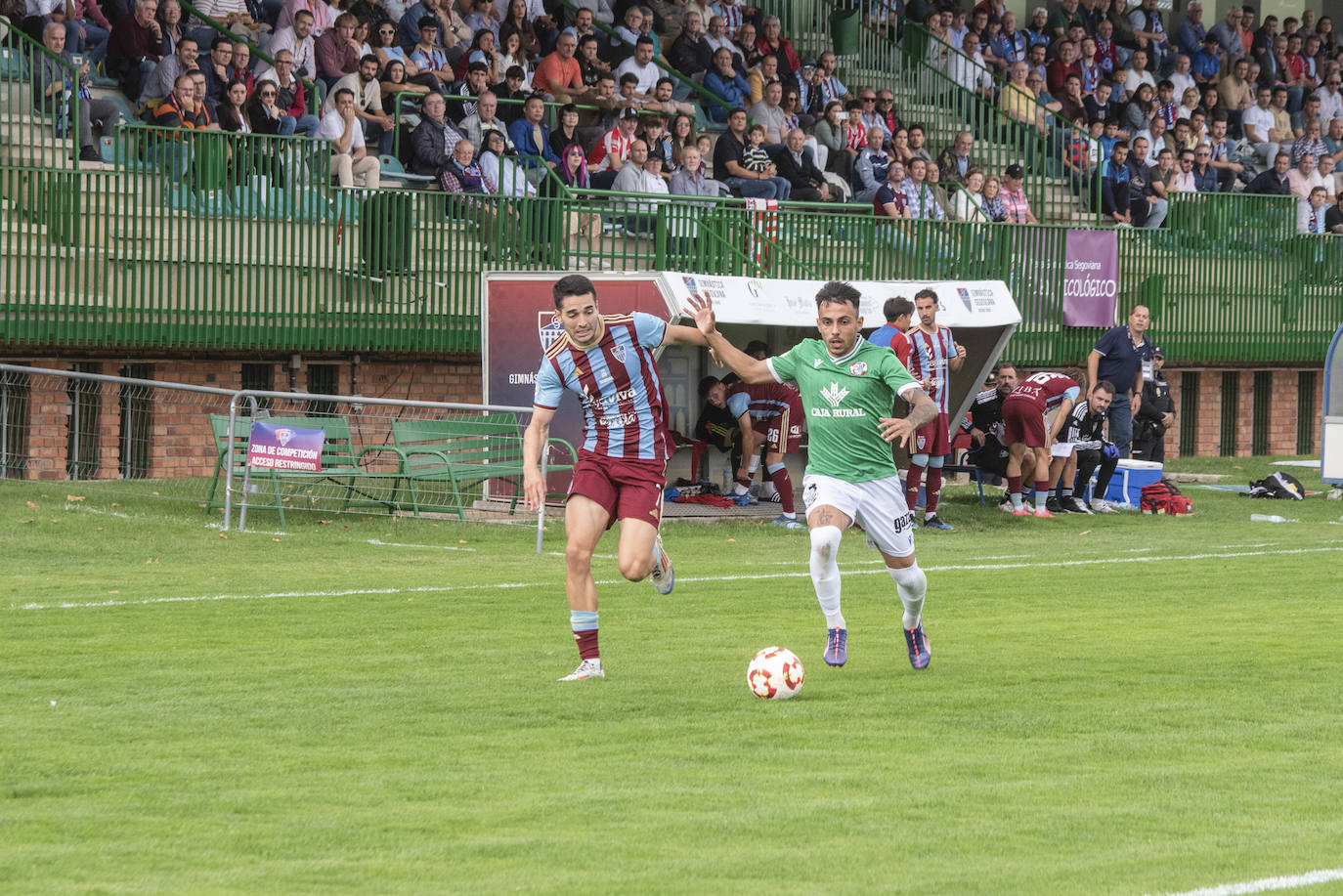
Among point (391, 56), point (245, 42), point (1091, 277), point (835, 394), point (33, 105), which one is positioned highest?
point (391, 56)

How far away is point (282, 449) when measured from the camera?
16219 mm

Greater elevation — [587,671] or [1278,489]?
[1278,489]

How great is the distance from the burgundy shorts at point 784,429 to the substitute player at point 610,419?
8.90m

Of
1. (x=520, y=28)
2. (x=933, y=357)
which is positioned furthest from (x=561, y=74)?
(x=933, y=357)

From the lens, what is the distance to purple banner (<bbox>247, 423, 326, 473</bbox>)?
637 inches

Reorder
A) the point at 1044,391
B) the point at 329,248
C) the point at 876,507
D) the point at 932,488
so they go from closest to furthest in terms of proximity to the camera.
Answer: the point at 876,507, the point at 932,488, the point at 1044,391, the point at 329,248

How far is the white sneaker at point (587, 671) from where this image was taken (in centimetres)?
923

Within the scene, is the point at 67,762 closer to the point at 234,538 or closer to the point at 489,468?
the point at 234,538

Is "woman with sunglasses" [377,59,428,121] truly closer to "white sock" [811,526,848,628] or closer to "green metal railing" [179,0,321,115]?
"green metal railing" [179,0,321,115]

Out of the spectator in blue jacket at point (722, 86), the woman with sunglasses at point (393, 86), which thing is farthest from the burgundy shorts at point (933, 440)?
the spectator in blue jacket at point (722, 86)

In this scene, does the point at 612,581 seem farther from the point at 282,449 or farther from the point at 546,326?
the point at 546,326

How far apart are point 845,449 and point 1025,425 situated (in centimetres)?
995

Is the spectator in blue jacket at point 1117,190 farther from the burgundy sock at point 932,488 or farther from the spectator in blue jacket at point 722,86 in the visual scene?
the burgundy sock at point 932,488

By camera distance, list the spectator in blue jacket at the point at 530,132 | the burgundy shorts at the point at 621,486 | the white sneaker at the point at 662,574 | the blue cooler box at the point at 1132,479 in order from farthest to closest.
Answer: the spectator in blue jacket at the point at 530,132, the blue cooler box at the point at 1132,479, the white sneaker at the point at 662,574, the burgundy shorts at the point at 621,486
